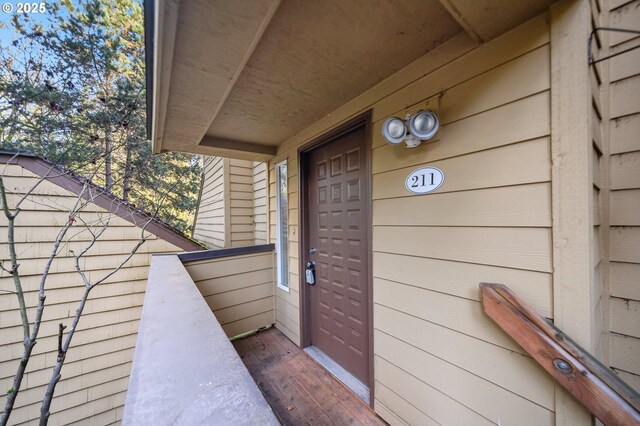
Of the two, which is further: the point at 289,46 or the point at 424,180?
the point at 424,180

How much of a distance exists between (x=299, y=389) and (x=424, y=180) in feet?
6.77

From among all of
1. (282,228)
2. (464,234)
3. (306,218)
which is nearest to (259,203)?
(282,228)

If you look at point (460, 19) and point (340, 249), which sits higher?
point (460, 19)

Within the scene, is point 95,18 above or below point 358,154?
above

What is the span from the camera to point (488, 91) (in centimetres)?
115

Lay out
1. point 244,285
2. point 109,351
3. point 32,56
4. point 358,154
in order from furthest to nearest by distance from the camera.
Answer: point 32,56, point 244,285, point 109,351, point 358,154

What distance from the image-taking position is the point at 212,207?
479cm

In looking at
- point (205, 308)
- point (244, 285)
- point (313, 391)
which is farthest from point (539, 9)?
point (244, 285)

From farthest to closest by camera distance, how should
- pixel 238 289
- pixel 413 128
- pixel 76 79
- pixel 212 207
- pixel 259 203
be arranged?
pixel 76 79 < pixel 212 207 < pixel 259 203 < pixel 238 289 < pixel 413 128

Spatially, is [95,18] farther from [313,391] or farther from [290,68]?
[313,391]

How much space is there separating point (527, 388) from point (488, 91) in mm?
1387

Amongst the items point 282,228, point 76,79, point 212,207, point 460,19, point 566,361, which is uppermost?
point 76,79

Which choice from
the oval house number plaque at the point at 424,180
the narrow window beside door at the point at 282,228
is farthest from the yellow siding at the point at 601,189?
the narrow window beside door at the point at 282,228

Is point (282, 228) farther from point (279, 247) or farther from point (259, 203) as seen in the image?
point (259, 203)
